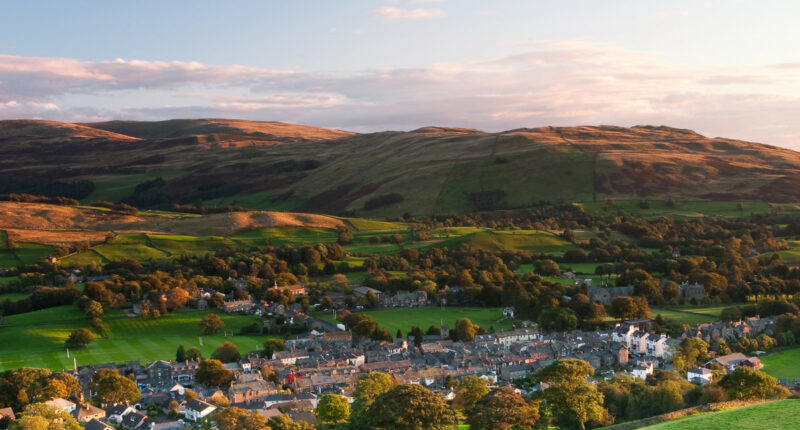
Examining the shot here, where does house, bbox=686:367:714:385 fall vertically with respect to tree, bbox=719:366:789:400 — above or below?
below

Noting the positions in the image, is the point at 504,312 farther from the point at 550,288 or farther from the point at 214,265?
the point at 214,265

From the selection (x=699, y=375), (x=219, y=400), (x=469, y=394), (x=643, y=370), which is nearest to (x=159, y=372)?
(x=219, y=400)

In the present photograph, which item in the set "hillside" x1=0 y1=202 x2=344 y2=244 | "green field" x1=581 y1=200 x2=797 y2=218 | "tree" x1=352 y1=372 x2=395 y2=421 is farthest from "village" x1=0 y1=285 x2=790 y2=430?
"green field" x1=581 y1=200 x2=797 y2=218

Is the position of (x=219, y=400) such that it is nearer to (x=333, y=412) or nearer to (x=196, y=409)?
(x=196, y=409)

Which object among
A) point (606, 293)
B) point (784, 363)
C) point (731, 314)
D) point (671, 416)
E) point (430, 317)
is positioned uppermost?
point (671, 416)

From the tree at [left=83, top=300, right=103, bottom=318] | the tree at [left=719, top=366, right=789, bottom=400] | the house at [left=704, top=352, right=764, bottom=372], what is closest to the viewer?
the tree at [left=719, top=366, right=789, bottom=400]

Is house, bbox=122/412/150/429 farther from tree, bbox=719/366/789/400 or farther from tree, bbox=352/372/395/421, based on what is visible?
tree, bbox=719/366/789/400

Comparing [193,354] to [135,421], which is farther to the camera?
[193,354]
